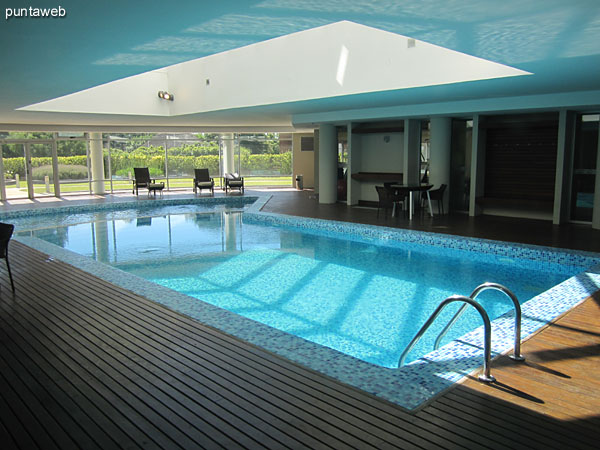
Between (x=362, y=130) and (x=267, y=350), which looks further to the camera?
(x=362, y=130)

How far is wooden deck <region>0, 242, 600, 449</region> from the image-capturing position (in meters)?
2.49

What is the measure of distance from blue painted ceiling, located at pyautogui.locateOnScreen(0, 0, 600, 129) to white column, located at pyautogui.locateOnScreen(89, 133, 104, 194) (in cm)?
1193

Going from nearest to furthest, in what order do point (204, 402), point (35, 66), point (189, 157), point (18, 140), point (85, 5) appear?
1. point (204, 402)
2. point (85, 5)
3. point (35, 66)
4. point (18, 140)
5. point (189, 157)

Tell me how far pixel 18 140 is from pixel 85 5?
49.2ft

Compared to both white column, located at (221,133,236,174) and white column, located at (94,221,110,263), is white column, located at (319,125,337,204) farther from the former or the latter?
white column, located at (221,133,236,174)

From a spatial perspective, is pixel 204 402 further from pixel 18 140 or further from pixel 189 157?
pixel 189 157

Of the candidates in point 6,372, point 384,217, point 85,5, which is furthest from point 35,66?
point 384,217

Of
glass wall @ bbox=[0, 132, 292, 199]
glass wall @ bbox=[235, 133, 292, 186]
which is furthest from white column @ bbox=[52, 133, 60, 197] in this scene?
glass wall @ bbox=[235, 133, 292, 186]

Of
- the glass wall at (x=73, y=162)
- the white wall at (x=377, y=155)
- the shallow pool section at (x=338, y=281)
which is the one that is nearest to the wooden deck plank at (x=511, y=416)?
the shallow pool section at (x=338, y=281)

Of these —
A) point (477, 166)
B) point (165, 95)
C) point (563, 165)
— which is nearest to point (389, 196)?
point (477, 166)

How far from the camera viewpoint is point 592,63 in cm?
566

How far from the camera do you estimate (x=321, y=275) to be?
734 centimetres

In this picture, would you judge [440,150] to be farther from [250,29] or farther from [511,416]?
[511,416]

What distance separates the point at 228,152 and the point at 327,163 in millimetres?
7964
